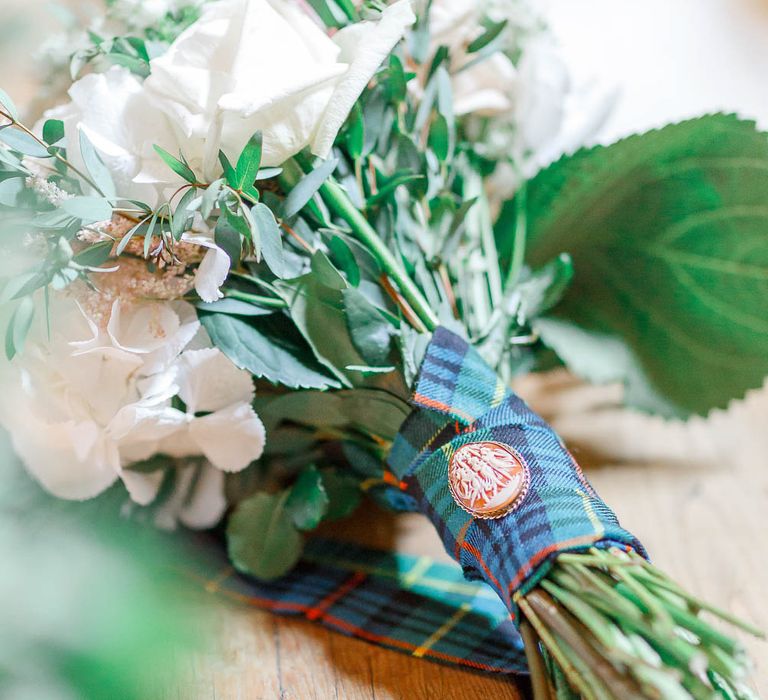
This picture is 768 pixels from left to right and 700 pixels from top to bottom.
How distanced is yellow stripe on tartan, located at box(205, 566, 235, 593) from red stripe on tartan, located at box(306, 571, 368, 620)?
0.07 metres

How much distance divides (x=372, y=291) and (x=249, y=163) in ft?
0.39

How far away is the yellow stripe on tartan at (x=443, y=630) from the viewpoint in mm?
480

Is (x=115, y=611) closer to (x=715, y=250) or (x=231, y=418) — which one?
(x=231, y=418)

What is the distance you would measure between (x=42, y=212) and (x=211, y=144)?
9cm

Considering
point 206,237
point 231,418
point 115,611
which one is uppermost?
point 206,237

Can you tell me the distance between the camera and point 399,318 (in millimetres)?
472

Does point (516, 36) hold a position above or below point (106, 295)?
above

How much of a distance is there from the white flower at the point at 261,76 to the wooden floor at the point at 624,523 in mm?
293

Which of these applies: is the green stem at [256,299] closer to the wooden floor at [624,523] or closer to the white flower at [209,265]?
the white flower at [209,265]

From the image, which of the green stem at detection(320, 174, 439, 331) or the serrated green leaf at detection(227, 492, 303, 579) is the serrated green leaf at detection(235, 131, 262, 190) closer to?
the green stem at detection(320, 174, 439, 331)

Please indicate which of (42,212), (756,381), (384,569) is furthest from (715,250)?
(42,212)

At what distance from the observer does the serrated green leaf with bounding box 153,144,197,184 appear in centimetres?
39

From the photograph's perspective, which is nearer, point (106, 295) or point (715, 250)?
point (106, 295)

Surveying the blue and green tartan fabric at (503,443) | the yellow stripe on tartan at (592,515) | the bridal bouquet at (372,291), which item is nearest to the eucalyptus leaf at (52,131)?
Result: the bridal bouquet at (372,291)
